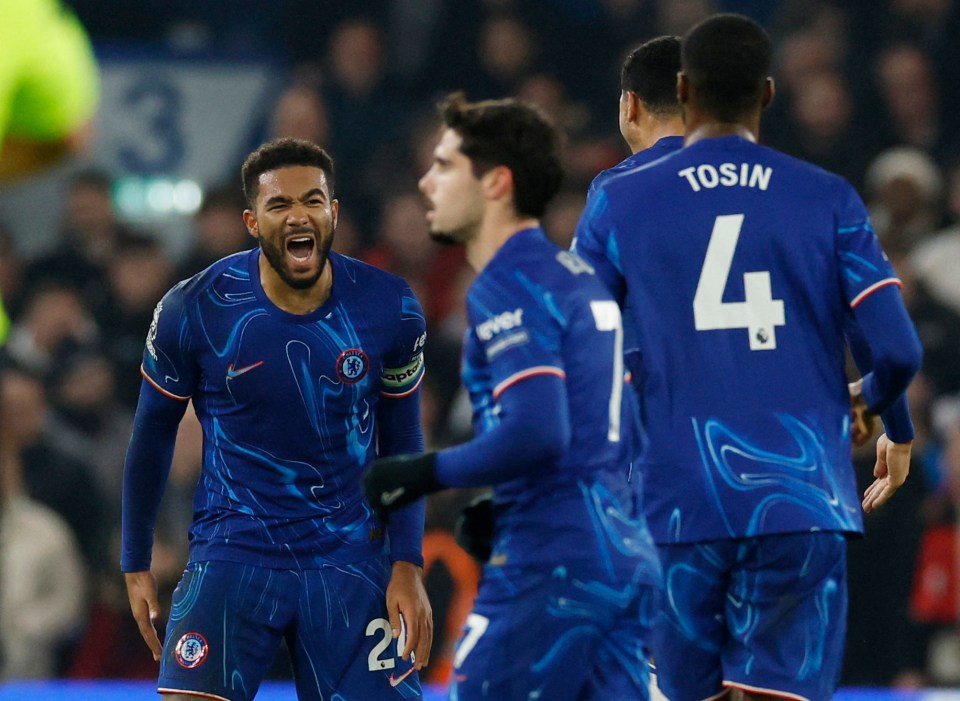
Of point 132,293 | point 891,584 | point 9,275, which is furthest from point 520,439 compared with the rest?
point 9,275

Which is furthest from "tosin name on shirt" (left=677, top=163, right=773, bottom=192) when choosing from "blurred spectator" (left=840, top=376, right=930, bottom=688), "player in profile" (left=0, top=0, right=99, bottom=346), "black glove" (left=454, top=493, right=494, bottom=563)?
"blurred spectator" (left=840, top=376, right=930, bottom=688)

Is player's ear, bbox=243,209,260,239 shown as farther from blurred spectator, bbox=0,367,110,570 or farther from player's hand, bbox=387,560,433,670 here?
blurred spectator, bbox=0,367,110,570

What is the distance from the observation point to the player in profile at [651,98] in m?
5.05

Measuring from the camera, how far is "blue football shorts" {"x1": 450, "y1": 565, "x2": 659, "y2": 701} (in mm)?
3795

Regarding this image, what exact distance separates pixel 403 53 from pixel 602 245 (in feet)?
25.6

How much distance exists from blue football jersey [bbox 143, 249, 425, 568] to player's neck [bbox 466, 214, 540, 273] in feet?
3.65

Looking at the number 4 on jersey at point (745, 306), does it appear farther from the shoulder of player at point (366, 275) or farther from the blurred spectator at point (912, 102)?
the blurred spectator at point (912, 102)

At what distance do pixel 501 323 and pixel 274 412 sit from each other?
1.35 metres

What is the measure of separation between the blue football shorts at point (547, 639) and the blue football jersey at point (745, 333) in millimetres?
507

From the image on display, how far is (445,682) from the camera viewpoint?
8633 mm

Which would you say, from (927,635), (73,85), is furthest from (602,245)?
(927,635)

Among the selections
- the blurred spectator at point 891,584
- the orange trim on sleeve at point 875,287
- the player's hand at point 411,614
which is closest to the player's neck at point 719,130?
the orange trim on sleeve at point 875,287

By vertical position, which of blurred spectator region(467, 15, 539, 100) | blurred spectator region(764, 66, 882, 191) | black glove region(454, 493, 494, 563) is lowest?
black glove region(454, 493, 494, 563)

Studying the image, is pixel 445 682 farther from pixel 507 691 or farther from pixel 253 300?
pixel 507 691
